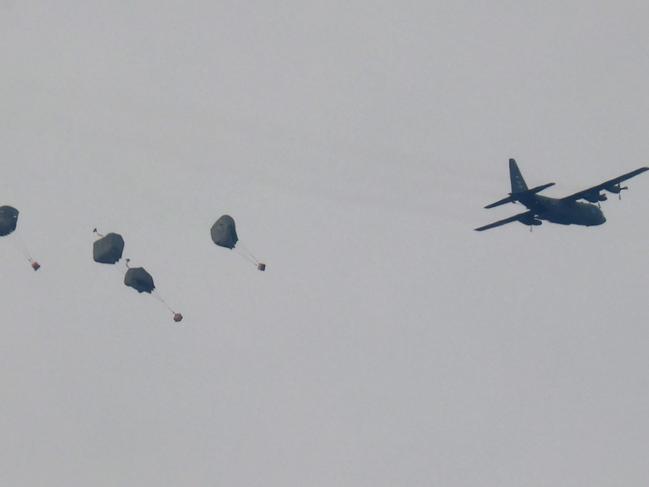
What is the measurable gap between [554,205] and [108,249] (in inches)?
1575

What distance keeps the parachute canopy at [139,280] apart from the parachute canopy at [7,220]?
11.5 m

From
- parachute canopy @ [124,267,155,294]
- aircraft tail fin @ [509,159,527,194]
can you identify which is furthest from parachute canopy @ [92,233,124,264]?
aircraft tail fin @ [509,159,527,194]

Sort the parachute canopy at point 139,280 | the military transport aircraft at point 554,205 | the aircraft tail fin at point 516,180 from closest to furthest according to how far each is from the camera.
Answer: the parachute canopy at point 139,280
the military transport aircraft at point 554,205
the aircraft tail fin at point 516,180

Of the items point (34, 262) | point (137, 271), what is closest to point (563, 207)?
point (137, 271)

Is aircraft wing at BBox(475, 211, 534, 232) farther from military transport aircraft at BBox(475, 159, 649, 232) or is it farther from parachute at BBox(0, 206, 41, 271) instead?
parachute at BBox(0, 206, 41, 271)

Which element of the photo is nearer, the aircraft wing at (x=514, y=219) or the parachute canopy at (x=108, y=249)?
the parachute canopy at (x=108, y=249)

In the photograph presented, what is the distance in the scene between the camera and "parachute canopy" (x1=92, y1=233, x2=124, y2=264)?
5705 cm

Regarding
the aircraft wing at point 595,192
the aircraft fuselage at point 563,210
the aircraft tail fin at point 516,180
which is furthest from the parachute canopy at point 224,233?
the aircraft wing at point 595,192

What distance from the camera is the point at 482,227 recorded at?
212ft

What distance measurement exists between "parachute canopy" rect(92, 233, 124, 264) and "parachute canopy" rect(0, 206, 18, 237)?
311 inches

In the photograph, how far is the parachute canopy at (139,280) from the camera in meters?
56.8

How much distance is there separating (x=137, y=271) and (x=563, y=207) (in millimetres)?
38898

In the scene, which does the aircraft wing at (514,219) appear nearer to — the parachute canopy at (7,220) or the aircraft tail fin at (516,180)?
the aircraft tail fin at (516,180)

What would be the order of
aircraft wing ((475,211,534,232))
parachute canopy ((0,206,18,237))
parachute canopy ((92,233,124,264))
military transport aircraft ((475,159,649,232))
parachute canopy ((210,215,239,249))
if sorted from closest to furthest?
parachute canopy ((92,233,124,264)), parachute canopy ((210,215,239,249)), parachute canopy ((0,206,18,237)), military transport aircraft ((475,159,649,232)), aircraft wing ((475,211,534,232))
